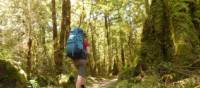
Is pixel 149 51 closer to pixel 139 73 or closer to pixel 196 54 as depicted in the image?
pixel 139 73

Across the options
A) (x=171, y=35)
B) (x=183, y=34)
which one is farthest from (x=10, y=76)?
(x=183, y=34)

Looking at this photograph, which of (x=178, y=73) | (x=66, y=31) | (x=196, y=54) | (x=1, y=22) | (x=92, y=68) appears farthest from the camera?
(x=92, y=68)

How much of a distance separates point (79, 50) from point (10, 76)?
17.1 ft

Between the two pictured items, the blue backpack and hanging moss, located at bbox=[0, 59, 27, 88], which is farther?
hanging moss, located at bbox=[0, 59, 27, 88]

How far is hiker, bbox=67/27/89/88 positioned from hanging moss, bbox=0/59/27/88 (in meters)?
4.72

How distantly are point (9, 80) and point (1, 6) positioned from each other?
37.0 feet

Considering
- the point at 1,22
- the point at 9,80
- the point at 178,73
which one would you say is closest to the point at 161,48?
the point at 178,73

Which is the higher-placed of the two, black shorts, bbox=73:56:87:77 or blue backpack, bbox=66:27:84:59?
blue backpack, bbox=66:27:84:59

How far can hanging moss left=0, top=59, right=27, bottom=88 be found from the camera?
10.8 meters

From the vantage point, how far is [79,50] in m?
6.57

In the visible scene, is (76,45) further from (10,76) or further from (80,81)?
(10,76)

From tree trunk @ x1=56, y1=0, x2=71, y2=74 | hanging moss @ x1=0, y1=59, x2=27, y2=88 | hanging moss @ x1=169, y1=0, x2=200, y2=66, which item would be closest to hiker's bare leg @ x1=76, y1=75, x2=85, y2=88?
hanging moss @ x1=169, y1=0, x2=200, y2=66

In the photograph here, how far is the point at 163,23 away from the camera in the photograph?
928cm

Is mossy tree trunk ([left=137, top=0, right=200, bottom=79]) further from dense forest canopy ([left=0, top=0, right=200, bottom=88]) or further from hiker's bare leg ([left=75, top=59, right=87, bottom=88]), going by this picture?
hiker's bare leg ([left=75, top=59, right=87, bottom=88])
